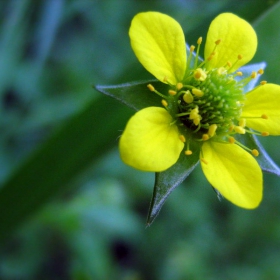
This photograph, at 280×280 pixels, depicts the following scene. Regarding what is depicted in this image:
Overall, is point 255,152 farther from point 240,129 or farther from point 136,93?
point 136,93

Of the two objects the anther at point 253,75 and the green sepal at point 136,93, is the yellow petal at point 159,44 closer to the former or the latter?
the green sepal at point 136,93

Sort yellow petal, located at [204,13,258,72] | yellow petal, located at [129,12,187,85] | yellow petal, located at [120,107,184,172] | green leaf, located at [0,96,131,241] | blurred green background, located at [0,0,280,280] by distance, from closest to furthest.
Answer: yellow petal, located at [120,107,184,172] → yellow petal, located at [129,12,187,85] → yellow petal, located at [204,13,258,72] → green leaf, located at [0,96,131,241] → blurred green background, located at [0,0,280,280]

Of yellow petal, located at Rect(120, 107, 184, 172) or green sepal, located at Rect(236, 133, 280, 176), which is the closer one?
yellow petal, located at Rect(120, 107, 184, 172)

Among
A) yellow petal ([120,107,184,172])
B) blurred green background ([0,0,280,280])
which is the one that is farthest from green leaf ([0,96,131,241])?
yellow petal ([120,107,184,172])

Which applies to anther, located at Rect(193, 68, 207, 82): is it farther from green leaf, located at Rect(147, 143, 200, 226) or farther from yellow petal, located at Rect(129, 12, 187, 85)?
green leaf, located at Rect(147, 143, 200, 226)

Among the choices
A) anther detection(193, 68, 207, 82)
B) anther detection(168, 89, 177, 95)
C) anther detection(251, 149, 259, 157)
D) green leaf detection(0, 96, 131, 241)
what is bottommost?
green leaf detection(0, 96, 131, 241)

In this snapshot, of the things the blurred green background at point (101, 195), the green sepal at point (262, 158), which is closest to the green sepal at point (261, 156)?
the green sepal at point (262, 158)

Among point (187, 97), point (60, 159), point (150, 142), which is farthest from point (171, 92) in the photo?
point (60, 159)
